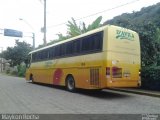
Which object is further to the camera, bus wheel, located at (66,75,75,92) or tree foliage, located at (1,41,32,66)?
tree foliage, located at (1,41,32,66)

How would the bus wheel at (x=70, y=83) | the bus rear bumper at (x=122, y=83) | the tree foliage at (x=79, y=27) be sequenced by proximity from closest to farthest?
1. the bus rear bumper at (x=122, y=83)
2. the bus wheel at (x=70, y=83)
3. the tree foliage at (x=79, y=27)

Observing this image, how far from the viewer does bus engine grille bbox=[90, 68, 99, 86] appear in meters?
14.2

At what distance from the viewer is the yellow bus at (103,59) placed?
13748 mm

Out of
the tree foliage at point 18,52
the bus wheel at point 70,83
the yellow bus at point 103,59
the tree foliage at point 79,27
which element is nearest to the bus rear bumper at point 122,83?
the yellow bus at point 103,59

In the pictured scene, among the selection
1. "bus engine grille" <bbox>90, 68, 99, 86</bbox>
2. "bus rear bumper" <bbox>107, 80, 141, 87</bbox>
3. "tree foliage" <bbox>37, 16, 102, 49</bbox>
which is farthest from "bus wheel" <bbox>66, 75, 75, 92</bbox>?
"tree foliage" <bbox>37, 16, 102, 49</bbox>

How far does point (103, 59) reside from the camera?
13.7 metres

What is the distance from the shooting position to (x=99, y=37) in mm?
14352

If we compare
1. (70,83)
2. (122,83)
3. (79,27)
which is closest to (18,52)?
(79,27)

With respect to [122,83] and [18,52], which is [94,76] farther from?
[18,52]

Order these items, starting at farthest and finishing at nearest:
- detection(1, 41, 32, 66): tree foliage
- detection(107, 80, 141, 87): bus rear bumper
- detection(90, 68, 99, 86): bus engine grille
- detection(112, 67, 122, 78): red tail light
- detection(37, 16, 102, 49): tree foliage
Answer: detection(1, 41, 32, 66): tree foliage, detection(37, 16, 102, 49): tree foliage, detection(90, 68, 99, 86): bus engine grille, detection(112, 67, 122, 78): red tail light, detection(107, 80, 141, 87): bus rear bumper

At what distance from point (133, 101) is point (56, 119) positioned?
5143 millimetres

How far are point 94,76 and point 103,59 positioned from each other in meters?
1.19

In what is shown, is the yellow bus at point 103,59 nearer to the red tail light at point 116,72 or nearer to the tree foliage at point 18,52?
the red tail light at point 116,72

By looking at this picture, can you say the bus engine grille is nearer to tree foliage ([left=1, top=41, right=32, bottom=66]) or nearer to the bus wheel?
the bus wheel
